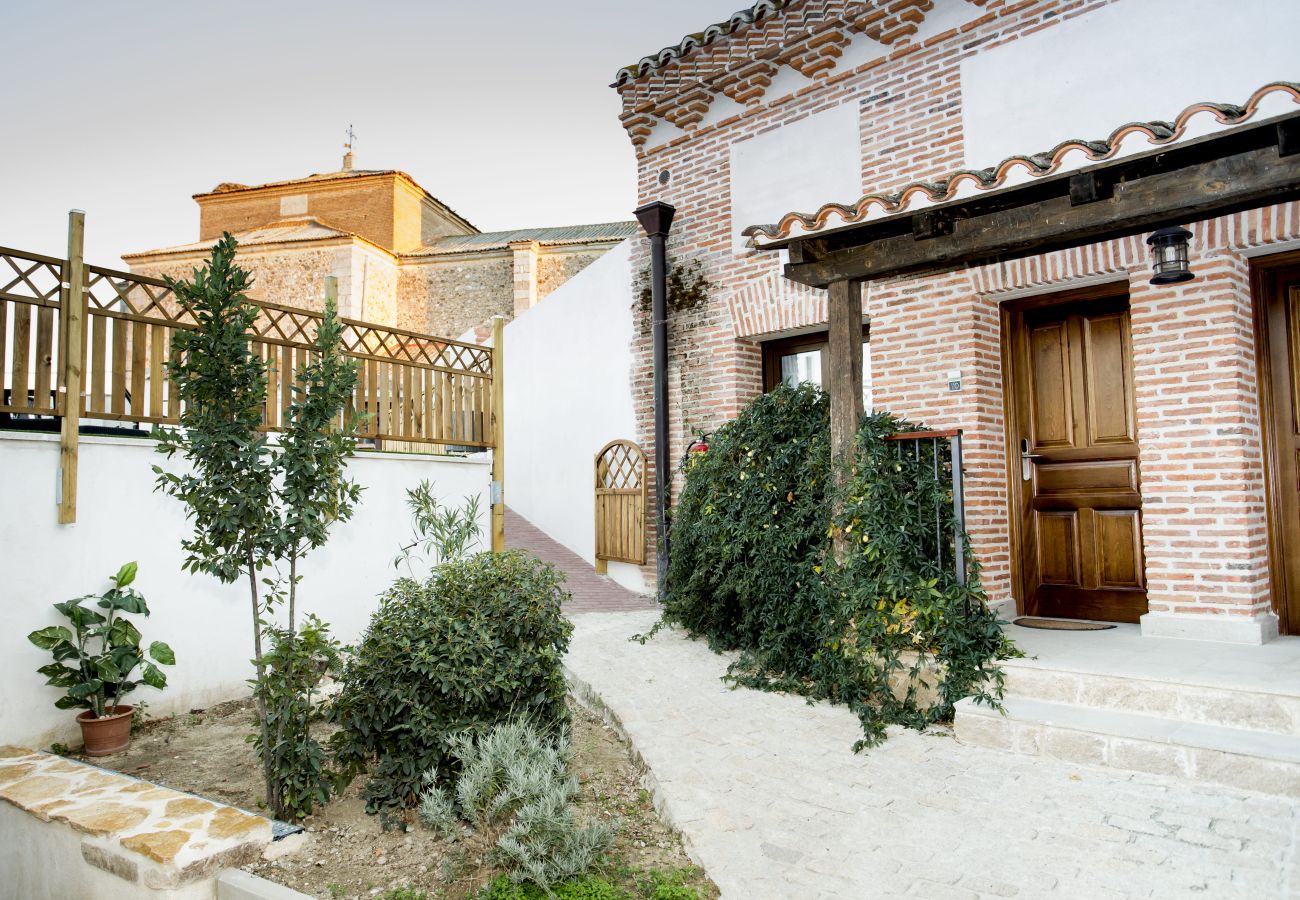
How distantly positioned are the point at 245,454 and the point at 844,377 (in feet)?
10.4

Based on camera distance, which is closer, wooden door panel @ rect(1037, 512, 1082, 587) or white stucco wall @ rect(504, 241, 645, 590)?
wooden door panel @ rect(1037, 512, 1082, 587)

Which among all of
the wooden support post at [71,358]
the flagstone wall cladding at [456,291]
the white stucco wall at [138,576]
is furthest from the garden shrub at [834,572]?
A: the flagstone wall cladding at [456,291]

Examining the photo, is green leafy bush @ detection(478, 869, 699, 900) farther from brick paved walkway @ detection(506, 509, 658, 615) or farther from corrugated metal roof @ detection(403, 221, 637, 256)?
corrugated metal roof @ detection(403, 221, 637, 256)

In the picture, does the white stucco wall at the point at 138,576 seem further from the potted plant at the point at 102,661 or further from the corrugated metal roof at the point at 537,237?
the corrugated metal roof at the point at 537,237

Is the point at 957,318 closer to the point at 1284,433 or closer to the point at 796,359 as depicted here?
the point at 796,359

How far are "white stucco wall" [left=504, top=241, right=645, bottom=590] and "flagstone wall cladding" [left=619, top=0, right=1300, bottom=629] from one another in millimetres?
494

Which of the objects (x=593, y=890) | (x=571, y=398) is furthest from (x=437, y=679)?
(x=571, y=398)

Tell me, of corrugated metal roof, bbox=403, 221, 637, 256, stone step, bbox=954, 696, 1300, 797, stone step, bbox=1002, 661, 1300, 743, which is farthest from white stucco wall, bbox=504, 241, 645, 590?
corrugated metal roof, bbox=403, 221, 637, 256

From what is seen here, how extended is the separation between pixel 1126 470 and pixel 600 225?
70.7 feet

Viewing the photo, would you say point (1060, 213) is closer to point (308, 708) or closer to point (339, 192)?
point (308, 708)

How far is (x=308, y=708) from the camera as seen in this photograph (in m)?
3.21

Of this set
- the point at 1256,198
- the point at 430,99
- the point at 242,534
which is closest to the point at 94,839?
the point at 242,534

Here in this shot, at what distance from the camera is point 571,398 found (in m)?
9.52

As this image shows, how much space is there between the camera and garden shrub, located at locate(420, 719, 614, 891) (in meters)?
2.55
